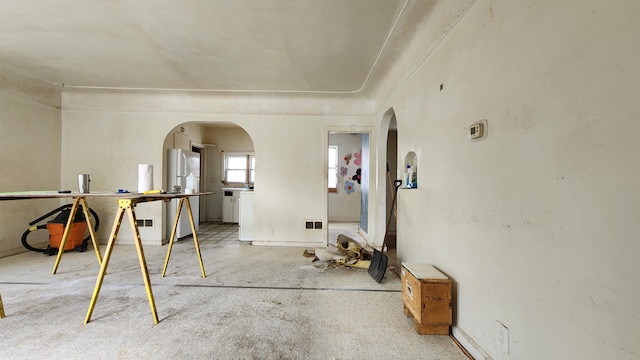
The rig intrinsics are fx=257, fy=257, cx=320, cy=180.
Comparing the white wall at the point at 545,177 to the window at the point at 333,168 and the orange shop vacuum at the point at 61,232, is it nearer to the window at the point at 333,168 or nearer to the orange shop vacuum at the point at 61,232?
the orange shop vacuum at the point at 61,232

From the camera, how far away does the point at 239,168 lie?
299 inches

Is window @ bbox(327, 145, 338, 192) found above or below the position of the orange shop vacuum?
above

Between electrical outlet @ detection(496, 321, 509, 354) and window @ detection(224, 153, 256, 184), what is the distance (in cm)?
680

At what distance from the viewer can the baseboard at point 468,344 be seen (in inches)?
64.9

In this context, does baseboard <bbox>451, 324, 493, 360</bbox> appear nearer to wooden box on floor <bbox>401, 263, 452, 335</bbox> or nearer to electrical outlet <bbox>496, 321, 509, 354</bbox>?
wooden box on floor <bbox>401, 263, 452, 335</bbox>

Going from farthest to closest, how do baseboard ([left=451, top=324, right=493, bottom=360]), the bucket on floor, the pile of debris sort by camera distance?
the bucket on floor < the pile of debris < baseboard ([left=451, top=324, right=493, bottom=360])

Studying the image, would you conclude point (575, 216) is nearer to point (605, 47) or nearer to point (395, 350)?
point (605, 47)

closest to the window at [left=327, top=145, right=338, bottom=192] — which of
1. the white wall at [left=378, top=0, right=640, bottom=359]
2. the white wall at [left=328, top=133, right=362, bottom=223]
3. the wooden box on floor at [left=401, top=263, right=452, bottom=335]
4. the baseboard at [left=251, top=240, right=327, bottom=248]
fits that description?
the white wall at [left=328, top=133, right=362, bottom=223]

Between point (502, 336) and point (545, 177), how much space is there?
3.11 ft

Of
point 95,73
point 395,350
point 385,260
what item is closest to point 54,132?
point 95,73

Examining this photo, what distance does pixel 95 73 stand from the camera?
3762 millimetres

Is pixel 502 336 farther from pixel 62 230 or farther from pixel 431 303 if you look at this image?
pixel 62 230

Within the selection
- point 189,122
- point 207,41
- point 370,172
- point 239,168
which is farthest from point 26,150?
point 370,172

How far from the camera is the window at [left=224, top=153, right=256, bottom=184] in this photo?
754cm
